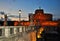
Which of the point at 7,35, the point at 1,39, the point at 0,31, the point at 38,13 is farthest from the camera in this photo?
the point at 38,13

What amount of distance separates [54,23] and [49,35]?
339 feet

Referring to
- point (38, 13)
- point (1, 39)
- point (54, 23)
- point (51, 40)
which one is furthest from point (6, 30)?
point (38, 13)

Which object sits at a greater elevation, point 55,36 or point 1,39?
point 1,39

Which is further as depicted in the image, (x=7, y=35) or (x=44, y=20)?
(x=44, y=20)

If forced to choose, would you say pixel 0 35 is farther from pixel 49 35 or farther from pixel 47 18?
pixel 47 18

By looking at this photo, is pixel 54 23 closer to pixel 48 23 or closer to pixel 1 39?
pixel 48 23

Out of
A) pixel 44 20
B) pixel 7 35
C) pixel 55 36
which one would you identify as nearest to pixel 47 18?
pixel 44 20

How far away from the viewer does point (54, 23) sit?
490 feet

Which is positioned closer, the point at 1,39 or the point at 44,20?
the point at 1,39

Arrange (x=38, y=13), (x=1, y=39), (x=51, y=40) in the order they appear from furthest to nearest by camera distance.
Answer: (x=38, y=13)
(x=51, y=40)
(x=1, y=39)

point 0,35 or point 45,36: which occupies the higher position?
point 0,35

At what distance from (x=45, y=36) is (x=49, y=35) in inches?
49.7

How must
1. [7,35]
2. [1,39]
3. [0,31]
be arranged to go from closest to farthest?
[1,39] < [0,31] < [7,35]

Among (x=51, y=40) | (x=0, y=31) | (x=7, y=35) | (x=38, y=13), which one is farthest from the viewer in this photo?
(x=38, y=13)
